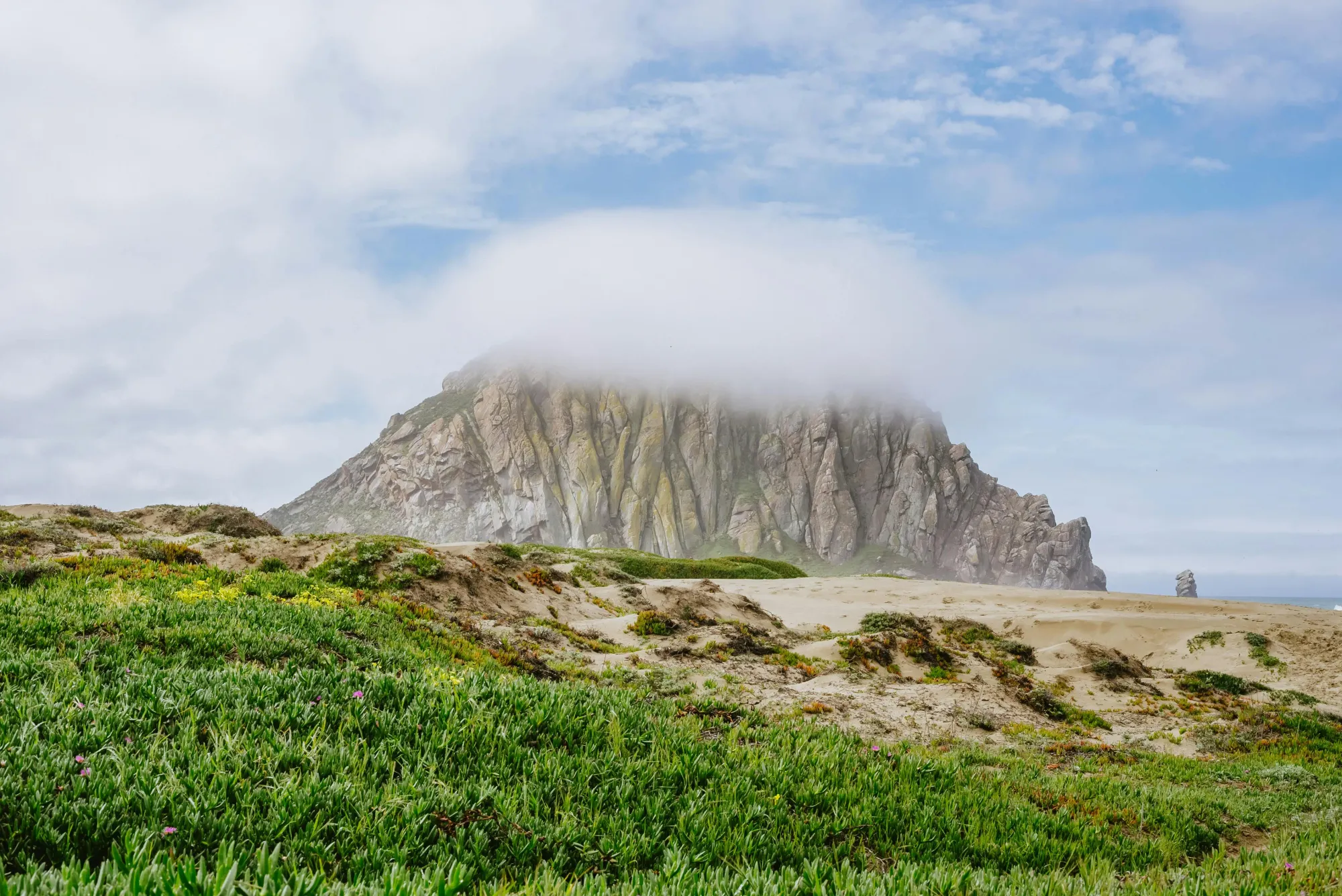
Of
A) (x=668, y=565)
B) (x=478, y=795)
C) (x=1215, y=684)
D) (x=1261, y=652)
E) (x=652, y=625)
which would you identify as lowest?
(x=1215, y=684)

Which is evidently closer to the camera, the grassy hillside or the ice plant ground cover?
the ice plant ground cover

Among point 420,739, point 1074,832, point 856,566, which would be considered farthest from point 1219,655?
point 856,566

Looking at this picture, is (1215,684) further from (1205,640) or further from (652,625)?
(652,625)

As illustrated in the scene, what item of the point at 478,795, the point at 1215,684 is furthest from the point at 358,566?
the point at 1215,684

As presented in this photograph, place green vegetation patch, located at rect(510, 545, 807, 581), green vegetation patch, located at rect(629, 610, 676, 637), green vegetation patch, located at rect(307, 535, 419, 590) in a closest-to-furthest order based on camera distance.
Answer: green vegetation patch, located at rect(307, 535, 419, 590)
green vegetation patch, located at rect(629, 610, 676, 637)
green vegetation patch, located at rect(510, 545, 807, 581)

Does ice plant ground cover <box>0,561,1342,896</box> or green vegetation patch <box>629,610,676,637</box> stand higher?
ice plant ground cover <box>0,561,1342,896</box>

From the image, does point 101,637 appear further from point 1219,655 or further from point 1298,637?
point 1298,637

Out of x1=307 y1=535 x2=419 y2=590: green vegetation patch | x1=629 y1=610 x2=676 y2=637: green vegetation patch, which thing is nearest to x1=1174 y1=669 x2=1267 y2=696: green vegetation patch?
x1=629 y1=610 x2=676 y2=637: green vegetation patch

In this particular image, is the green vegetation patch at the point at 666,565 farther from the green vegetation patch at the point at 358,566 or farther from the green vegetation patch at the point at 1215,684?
the green vegetation patch at the point at 1215,684

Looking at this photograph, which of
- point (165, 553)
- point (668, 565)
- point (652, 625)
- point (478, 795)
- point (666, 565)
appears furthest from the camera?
point (668, 565)

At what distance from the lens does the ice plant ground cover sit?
419 centimetres

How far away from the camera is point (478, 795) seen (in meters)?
5.22

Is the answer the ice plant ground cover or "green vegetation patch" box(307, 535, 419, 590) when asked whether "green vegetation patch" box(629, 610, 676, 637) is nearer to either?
"green vegetation patch" box(307, 535, 419, 590)

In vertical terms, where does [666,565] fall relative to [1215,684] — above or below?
above
